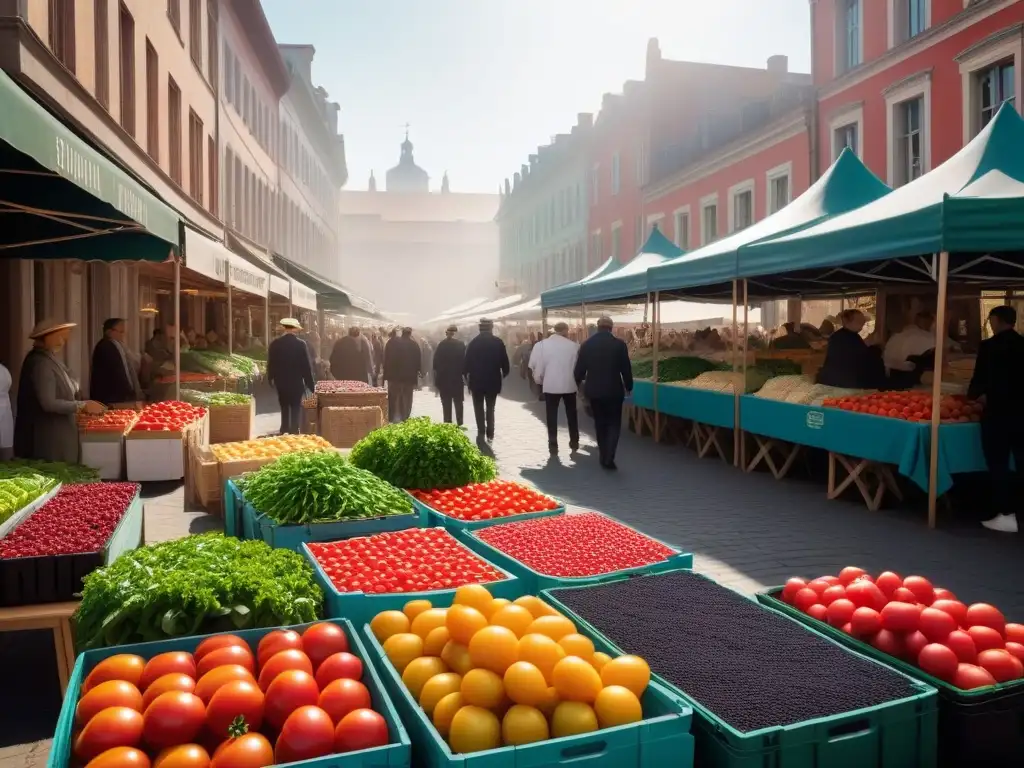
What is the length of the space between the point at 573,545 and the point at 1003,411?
505 centimetres

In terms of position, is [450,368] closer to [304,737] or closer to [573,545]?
[573,545]

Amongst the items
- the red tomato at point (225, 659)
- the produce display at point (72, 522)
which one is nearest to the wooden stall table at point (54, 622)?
the produce display at point (72, 522)

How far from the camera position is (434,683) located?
277cm

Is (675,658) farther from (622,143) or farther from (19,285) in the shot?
(622,143)

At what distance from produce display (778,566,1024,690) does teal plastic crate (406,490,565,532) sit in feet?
6.86

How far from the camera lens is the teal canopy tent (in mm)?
11492

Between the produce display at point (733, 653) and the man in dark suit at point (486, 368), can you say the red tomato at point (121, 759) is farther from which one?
the man in dark suit at point (486, 368)

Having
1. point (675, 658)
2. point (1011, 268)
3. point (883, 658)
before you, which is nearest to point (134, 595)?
point (675, 658)

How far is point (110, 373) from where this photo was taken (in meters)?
10.5

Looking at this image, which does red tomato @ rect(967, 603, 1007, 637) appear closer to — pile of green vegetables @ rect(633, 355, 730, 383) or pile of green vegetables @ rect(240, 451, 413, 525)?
pile of green vegetables @ rect(240, 451, 413, 525)

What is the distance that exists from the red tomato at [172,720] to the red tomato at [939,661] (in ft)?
8.21

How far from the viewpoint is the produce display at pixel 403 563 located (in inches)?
159

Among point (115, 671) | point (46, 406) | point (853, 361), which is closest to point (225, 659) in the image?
point (115, 671)

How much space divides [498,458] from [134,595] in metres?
8.94
